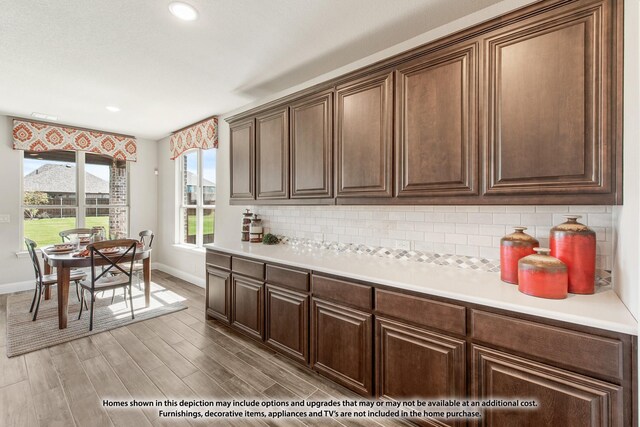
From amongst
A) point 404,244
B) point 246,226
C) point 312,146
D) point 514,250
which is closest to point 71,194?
point 246,226

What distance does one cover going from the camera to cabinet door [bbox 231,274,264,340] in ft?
9.05

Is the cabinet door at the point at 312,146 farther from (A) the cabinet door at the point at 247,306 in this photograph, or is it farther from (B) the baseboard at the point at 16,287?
(B) the baseboard at the point at 16,287

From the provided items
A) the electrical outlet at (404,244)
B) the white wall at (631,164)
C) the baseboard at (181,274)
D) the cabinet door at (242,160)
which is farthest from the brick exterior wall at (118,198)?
the white wall at (631,164)

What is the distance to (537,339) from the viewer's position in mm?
1349

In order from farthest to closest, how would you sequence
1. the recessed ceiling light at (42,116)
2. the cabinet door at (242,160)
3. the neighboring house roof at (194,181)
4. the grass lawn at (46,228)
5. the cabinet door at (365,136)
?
the neighboring house roof at (194,181)
the grass lawn at (46,228)
the recessed ceiling light at (42,116)
the cabinet door at (242,160)
the cabinet door at (365,136)

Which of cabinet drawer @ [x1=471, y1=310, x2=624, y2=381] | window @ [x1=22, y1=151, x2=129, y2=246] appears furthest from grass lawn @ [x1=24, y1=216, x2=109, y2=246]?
cabinet drawer @ [x1=471, y1=310, x2=624, y2=381]

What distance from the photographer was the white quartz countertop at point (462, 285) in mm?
1265

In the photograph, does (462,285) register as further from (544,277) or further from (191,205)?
(191,205)

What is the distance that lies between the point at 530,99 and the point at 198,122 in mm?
4624

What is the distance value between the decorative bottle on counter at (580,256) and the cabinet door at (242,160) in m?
2.81

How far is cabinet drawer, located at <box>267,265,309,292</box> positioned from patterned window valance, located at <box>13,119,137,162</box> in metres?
4.68

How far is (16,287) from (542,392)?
6.59 m

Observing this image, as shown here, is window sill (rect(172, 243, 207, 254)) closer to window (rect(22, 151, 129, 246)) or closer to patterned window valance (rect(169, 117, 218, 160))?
window (rect(22, 151, 129, 246))

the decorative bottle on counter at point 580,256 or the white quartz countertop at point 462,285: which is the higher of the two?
the decorative bottle on counter at point 580,256
